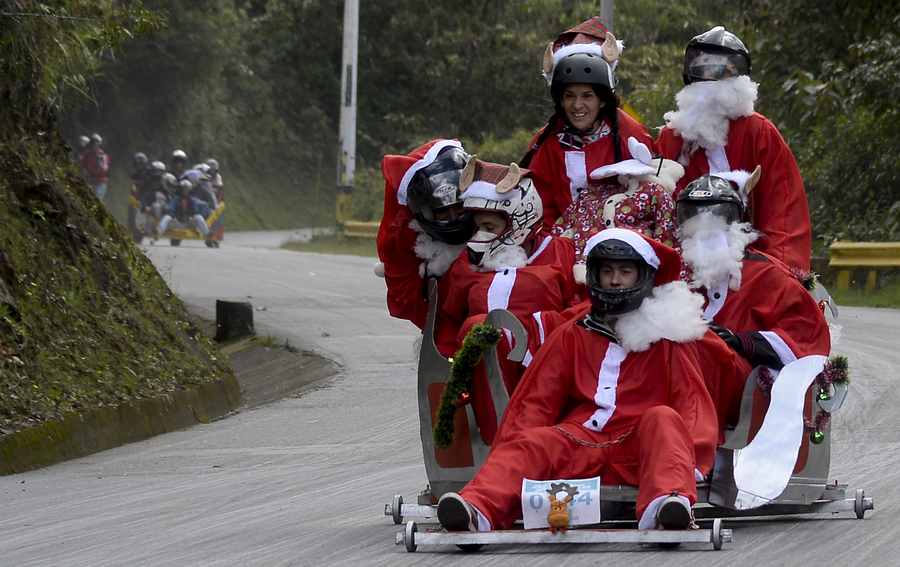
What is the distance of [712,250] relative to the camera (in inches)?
237

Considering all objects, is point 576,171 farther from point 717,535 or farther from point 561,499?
point 717,535

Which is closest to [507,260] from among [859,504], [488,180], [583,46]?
[488,180]

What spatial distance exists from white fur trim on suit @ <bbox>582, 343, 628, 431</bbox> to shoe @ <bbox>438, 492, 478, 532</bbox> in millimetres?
774

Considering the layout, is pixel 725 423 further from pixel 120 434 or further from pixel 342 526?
pixel 120 434

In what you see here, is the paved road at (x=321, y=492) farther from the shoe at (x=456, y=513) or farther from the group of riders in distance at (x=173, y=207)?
the group of riders in distance at (x=173, y=207)

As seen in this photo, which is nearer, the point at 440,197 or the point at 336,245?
the point at 440,197

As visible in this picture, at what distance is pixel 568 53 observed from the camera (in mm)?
6402

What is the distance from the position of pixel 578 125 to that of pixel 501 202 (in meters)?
0.76

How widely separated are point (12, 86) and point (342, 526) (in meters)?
6.54

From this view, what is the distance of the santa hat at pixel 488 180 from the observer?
5887mm

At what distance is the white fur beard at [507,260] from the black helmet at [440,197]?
0.25 meters

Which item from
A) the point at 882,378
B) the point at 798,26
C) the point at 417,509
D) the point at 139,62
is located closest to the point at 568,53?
the point at 417,509

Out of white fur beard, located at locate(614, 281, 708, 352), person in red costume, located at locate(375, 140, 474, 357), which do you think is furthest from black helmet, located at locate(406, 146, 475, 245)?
white fur beard, located at locate(614, 281, 708, 352)

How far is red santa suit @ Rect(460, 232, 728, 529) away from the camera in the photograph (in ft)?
16.7
